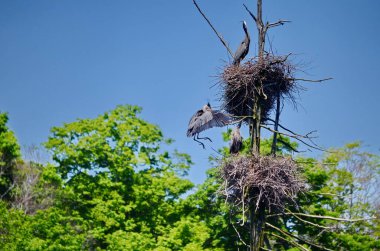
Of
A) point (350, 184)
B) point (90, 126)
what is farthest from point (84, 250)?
point (350, 184)

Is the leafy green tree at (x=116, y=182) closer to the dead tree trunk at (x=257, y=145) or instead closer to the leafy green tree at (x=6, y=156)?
the leafy green tree at (x=6, y=156)

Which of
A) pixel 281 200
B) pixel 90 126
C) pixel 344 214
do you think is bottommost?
pixel 281 200

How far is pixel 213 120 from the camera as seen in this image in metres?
5.09

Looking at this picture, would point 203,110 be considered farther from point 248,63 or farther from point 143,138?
point 143,138

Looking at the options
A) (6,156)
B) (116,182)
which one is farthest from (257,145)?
(6,156)

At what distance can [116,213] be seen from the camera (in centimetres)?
1781

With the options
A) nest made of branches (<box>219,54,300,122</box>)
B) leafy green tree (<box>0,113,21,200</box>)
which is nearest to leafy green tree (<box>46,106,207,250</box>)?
leafy green tree (<box>0,113,21,200</box>)

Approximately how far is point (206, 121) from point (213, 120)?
84mm

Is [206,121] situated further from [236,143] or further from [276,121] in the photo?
[276,121]

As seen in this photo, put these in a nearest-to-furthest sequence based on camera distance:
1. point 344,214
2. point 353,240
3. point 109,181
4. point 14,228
Result: point 353,240
point 14,228
point 344,214
point 109,181

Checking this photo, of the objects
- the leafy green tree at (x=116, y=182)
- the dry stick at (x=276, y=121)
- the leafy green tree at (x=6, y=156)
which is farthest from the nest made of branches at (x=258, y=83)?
the leafy green tree at (x=6, y=156)

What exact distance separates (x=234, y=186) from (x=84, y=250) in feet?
42.5

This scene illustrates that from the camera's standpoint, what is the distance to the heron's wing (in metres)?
5.08

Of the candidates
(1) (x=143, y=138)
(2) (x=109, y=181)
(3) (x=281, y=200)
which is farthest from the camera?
(1) (x=143, y=138)
